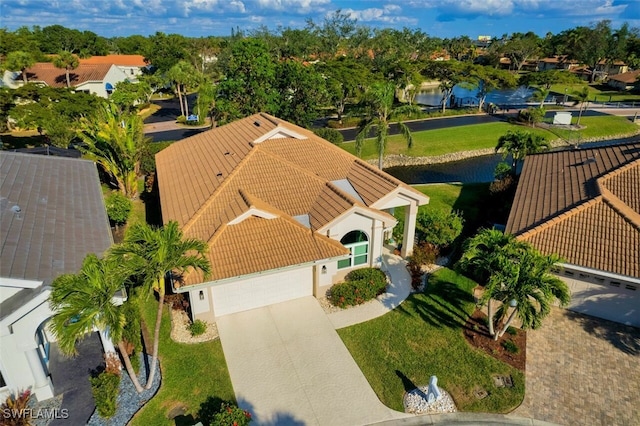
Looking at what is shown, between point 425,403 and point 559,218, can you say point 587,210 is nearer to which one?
point 559,218

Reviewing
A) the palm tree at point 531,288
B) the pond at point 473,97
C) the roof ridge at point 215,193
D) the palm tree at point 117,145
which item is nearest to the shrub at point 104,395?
the roof ridge at point 215,193

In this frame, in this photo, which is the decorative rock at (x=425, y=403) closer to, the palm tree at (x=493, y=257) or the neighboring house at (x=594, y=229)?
the palm tree at (x=493, y=257)

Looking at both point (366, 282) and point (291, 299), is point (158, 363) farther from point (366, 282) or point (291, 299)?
point (366, 282)

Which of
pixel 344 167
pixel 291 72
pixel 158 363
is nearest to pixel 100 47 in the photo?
pixel 291 72

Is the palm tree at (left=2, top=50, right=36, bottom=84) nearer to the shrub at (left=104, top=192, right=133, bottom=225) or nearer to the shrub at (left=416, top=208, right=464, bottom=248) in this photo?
the shrub at (left=104, top=192, right=133, bottom=225)

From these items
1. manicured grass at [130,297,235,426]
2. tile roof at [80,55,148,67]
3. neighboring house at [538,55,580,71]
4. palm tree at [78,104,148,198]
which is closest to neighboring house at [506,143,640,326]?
manicured grass at [130,297,235,426]
